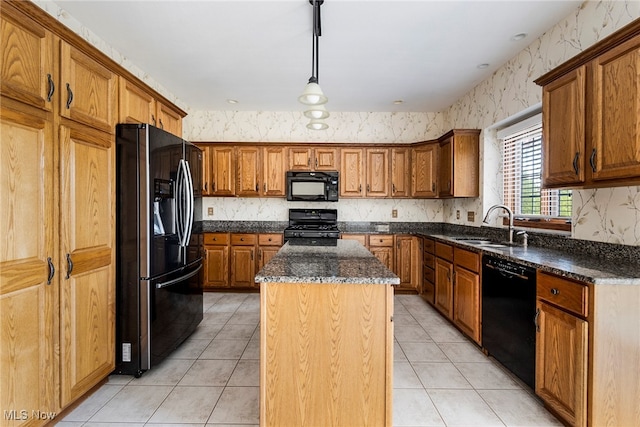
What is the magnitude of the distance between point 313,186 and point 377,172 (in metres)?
0.97

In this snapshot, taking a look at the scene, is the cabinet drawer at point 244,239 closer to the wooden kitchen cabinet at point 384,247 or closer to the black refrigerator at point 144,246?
the wooden kitchen cabinet at point 384,247

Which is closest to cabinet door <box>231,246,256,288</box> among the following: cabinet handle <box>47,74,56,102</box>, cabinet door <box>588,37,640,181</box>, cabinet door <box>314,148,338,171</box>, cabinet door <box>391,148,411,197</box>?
cabinet door <box>314,148,338,171</box>

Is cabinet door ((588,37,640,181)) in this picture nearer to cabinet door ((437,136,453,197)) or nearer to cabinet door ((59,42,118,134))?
cabinet door ((437,136,453,197))

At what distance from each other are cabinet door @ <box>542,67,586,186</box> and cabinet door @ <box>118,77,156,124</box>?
9.78ft

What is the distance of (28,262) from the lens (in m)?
1.45

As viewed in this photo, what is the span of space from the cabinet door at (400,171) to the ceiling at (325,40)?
845 mm

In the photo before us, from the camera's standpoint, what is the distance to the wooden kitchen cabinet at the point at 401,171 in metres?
4.32

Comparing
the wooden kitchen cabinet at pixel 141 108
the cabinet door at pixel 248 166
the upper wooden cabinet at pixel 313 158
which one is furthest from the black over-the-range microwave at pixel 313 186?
the wooden kitchen cabinet at pixel 141 108

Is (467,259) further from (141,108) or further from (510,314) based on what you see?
(141,108)

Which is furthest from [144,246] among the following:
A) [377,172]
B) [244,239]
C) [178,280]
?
[377,172]

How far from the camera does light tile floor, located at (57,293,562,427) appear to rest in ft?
5.65

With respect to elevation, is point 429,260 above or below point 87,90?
below

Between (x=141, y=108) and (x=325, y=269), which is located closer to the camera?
(x=325, y=269)

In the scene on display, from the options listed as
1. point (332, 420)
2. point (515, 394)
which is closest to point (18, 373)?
point (332, 420)
